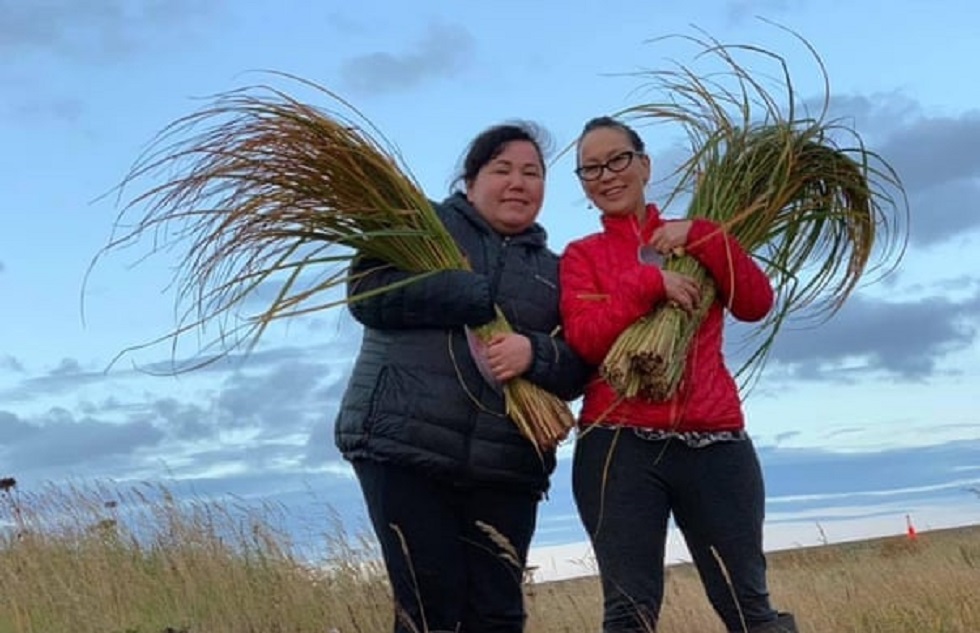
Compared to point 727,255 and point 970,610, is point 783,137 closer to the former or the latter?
point 727,255

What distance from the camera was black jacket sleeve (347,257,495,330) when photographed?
3.56 m

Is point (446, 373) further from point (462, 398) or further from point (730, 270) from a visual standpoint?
point (730, 270)

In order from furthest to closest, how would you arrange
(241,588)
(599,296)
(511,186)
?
(241,588) → (511,186) → (599,296)

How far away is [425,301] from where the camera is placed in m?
3.57

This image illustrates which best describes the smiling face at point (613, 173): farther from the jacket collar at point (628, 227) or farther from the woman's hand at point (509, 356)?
the woman's hand at point (509, 356)

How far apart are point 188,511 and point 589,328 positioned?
4863mm

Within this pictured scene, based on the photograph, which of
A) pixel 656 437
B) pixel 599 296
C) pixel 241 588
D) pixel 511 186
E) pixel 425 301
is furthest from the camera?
pixel 241 588

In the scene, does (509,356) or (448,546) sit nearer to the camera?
(509,356)

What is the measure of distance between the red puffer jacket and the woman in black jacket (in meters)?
0.13

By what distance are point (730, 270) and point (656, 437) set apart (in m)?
0.46

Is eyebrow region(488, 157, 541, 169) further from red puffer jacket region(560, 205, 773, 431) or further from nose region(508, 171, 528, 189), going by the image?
red puffer jacket region(560, 205, 773, 431)

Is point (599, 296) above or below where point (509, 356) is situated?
above

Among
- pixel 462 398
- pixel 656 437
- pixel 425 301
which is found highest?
pixel 425 301

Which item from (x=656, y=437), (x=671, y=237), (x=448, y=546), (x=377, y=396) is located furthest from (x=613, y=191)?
(x=448, y=546)
